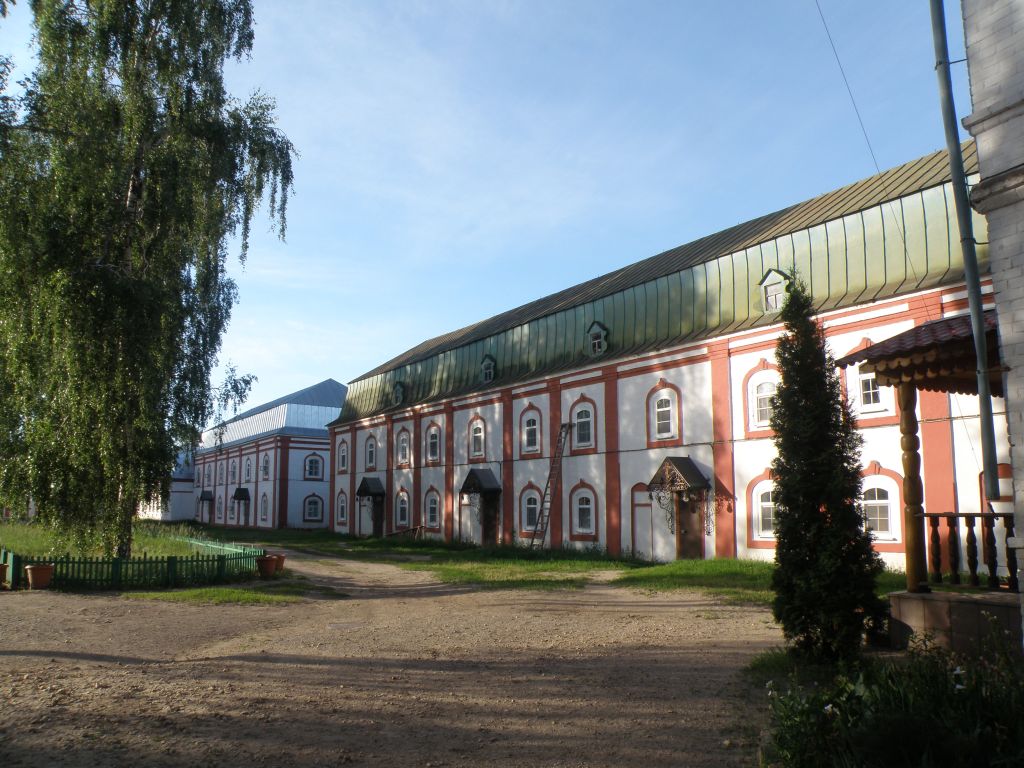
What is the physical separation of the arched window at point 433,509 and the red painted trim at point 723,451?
1511 centimetres

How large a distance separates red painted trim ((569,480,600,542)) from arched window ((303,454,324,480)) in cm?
2882

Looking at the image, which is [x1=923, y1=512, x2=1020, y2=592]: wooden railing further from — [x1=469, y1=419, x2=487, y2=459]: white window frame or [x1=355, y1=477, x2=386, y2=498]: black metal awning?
[x1=355, y1=477, x2=386, y2=498]: black metal awning

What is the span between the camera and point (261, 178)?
781 inches

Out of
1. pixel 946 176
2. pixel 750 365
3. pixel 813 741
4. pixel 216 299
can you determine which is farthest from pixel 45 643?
pixel 946 176

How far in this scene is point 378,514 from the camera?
124 feet

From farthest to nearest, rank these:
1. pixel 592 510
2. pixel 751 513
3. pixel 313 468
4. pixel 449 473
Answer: pixel 313 468 < pixel 449 473 < pixel 592 510 < pixel 751 513

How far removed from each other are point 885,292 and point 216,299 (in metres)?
17.1

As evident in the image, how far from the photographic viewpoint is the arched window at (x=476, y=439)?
101 ft

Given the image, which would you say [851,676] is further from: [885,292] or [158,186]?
[158,186]

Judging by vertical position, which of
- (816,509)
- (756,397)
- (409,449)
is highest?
(756,397)

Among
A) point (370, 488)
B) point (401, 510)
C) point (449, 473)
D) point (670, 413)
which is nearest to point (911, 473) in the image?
point (670, 413)

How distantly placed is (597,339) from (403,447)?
13578mm

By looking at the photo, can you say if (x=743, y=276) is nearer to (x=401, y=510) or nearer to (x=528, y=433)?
(x=528, y=433)

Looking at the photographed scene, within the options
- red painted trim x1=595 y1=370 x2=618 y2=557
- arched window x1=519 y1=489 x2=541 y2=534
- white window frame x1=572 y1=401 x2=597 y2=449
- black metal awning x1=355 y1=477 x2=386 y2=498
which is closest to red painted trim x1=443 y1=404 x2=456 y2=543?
arched window x1=519 y1=489 x2=541 y2=534
